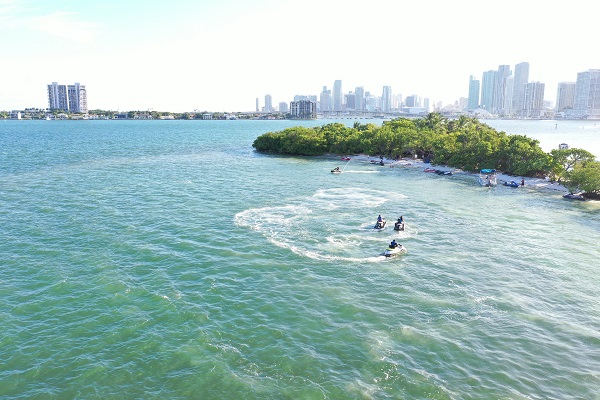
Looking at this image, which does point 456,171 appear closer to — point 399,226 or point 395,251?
point 399,226

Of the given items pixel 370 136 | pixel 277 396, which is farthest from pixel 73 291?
pixel 370 136

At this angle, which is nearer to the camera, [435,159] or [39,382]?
[39,382]

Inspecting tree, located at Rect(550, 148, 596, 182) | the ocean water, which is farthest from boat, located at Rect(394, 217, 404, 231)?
tree, located at Rect(550, 148, 596, 182)

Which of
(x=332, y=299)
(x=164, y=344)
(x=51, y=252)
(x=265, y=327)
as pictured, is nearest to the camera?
(x=164, y=344)

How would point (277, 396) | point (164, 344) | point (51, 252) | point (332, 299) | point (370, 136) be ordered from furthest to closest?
point (370, 136)
point (51, 252)
point (332, 299)
point (164, 344)
point (277, 396)

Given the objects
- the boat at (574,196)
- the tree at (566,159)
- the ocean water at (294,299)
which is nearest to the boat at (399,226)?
the ocean water at (294,299)

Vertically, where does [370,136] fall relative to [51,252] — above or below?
above

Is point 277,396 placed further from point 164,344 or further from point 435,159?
point 435,159

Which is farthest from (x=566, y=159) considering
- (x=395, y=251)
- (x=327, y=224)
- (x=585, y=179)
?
(x=395, y=251)
